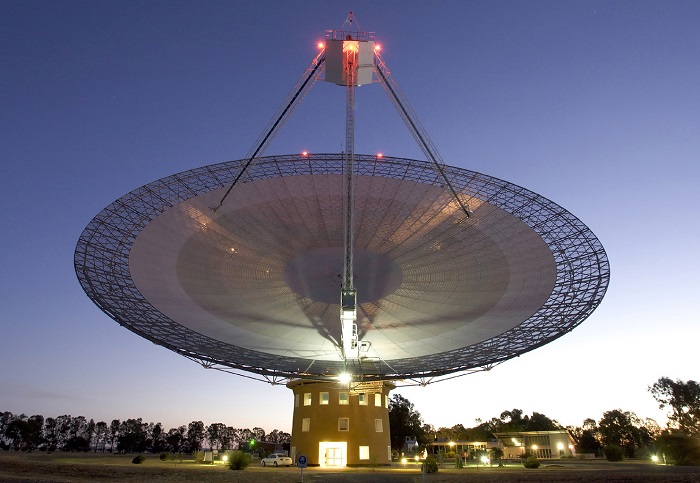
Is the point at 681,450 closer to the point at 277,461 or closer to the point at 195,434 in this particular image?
the point at 277,461

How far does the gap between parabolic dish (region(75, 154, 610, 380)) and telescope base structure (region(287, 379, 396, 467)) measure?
1149 centimetres

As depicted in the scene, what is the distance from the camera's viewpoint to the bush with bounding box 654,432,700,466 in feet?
166

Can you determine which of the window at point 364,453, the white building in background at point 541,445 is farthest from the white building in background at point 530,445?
the window at point 364,453

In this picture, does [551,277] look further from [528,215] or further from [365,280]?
[365,280]

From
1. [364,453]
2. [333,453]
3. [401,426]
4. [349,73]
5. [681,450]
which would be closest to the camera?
[349,73]

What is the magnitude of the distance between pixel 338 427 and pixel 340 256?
1974cm

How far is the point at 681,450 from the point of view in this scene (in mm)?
51812

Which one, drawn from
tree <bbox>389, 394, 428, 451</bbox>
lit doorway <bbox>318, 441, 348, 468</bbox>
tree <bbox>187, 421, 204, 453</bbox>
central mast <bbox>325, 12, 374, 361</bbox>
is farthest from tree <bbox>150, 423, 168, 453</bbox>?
central mast <bbox>325, 12, 374, 361</bbox>

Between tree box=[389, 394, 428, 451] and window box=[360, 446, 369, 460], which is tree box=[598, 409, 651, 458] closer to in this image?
tree box=[389, 394, 428, 451]

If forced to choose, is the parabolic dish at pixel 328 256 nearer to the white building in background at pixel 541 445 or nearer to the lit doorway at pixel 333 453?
the lit doorway at pixel 333 453

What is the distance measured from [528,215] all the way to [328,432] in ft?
91.7

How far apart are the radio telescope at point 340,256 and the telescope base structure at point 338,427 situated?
1093cm

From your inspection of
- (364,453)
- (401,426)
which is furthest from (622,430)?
(364,453)

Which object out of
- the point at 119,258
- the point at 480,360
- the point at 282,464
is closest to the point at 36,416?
the point at 282,464
